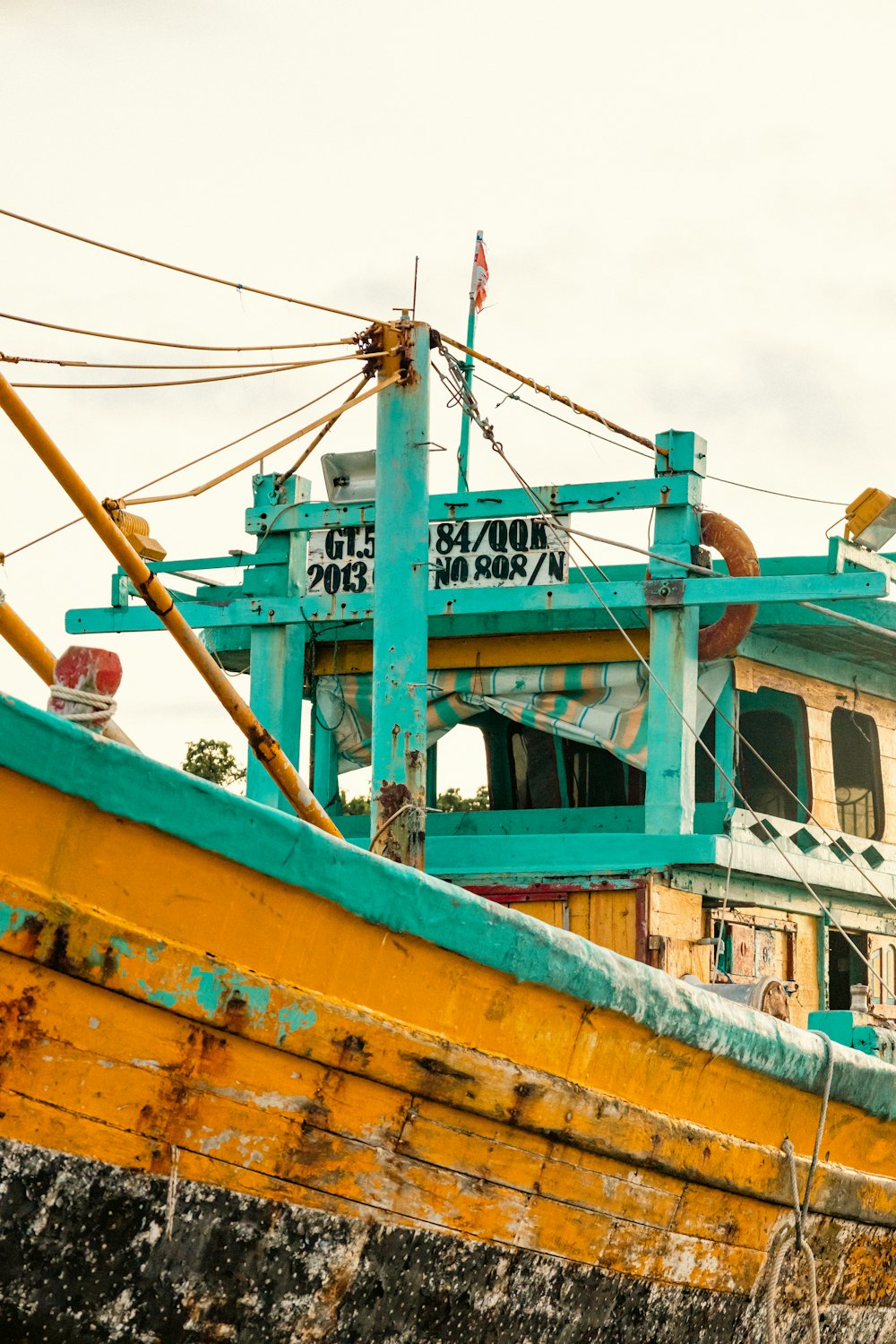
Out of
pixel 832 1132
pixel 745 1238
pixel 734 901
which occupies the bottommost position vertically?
pixel 745 1238

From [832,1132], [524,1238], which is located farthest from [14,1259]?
[832,1132]

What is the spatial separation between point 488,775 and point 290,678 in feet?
5.73

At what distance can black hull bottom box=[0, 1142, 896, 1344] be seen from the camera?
4.46 m

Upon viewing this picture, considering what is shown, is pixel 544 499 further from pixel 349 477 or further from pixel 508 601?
pixel 349 477

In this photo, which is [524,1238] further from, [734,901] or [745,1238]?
[734,901]

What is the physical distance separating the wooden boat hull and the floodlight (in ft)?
18.0

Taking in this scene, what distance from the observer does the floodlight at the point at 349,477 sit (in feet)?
35.2

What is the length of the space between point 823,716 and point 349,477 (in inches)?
144

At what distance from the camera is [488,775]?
11812 mm

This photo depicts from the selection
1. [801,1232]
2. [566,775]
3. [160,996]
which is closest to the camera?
[160,996]

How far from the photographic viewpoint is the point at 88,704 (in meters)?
4.88

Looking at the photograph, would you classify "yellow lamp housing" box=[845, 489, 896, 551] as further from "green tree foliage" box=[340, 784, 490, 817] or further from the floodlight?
"green tree foliage" box=[340, 784, 490, 817]

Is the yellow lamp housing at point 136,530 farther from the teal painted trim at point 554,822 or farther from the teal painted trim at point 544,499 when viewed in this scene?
the teal painted trim at point 554,822

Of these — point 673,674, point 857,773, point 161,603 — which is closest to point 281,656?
point 673,674
